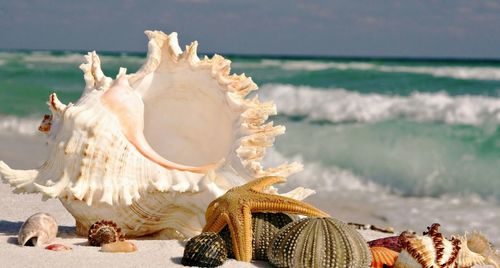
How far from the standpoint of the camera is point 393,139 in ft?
35.6

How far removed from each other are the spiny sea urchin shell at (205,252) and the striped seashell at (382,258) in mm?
730

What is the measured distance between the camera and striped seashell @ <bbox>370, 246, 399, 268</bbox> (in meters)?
3.64

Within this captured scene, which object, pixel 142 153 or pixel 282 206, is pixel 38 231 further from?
pixel 282 206

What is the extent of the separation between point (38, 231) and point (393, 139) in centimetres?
768

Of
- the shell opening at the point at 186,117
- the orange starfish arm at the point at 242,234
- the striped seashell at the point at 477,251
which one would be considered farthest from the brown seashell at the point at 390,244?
the shell opening at the point at 186,117

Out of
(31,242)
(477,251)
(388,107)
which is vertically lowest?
(31,242)

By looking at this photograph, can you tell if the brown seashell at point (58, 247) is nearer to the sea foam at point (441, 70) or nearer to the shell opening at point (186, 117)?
the shell opening at point (186, 117)

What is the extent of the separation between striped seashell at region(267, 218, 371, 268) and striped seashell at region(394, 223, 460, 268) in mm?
215

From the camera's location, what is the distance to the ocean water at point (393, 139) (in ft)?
23.5

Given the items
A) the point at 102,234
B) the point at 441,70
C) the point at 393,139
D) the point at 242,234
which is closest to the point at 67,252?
the point at 102,234

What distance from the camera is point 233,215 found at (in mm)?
3596

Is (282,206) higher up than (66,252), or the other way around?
(282,206)

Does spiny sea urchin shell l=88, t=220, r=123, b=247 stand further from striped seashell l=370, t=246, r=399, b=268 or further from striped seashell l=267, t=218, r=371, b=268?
striped seashell l=370, t=246, r=399, b=268

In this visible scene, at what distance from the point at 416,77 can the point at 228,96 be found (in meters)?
18.2
